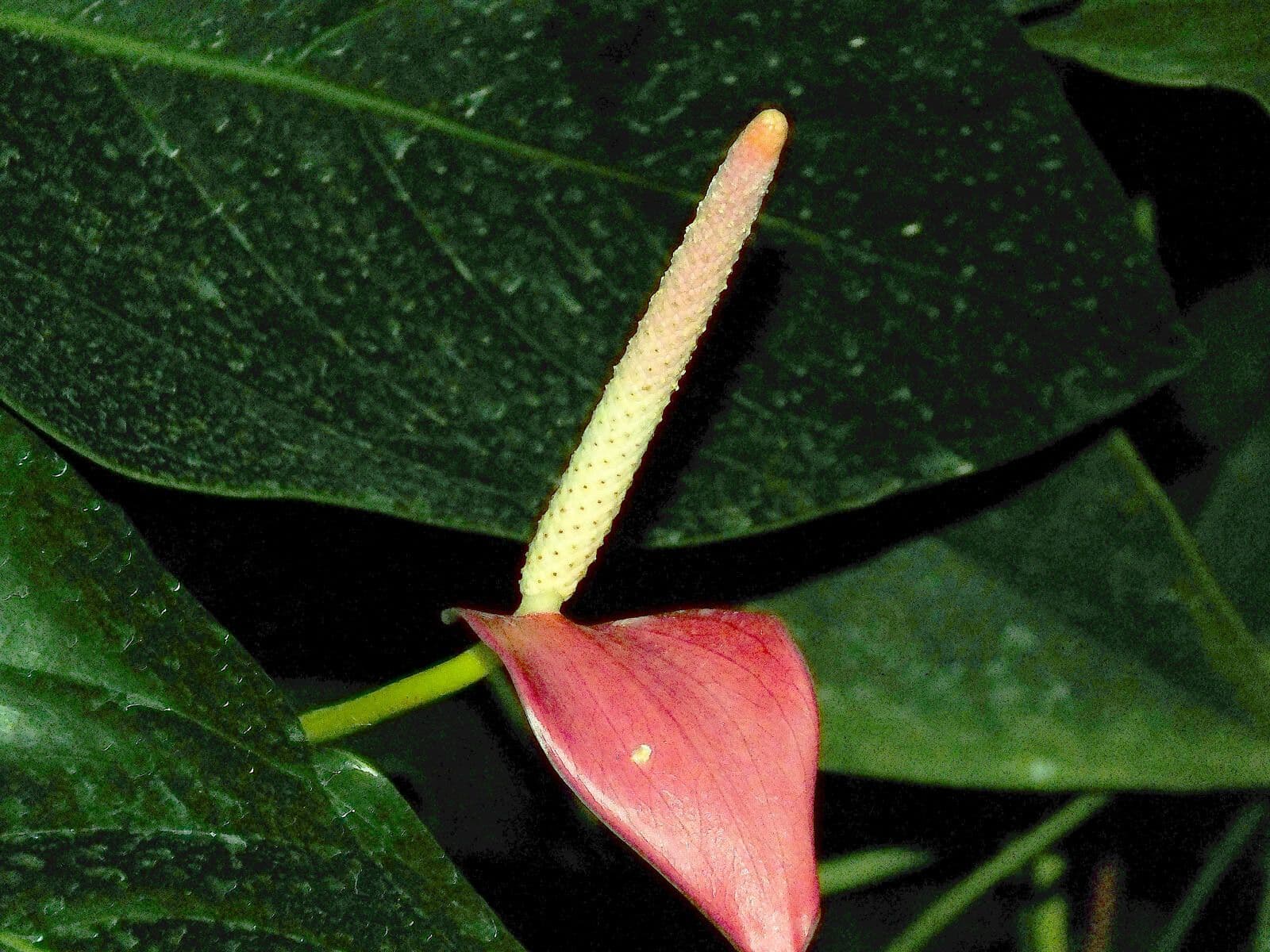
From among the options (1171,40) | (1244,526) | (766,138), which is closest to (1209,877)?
(1244,526)

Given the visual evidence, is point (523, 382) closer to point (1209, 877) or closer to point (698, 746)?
point (698, 746)

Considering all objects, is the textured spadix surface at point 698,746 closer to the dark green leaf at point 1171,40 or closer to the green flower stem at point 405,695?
the green flower stem at point 405,695

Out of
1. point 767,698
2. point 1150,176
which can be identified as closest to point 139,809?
point 767,698

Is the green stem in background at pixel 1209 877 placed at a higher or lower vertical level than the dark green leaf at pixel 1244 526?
lower

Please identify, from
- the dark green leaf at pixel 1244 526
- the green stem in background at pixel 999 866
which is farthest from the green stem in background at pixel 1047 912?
the dark green leaf at pixel 1244 526

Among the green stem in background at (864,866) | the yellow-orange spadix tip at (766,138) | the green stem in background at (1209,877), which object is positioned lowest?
the green stem in background at (1209,877)

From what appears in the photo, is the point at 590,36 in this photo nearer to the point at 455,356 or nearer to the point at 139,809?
the point at 455,356

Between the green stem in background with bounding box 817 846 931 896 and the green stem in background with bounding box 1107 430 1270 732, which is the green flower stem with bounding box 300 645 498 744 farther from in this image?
the green stem in background with bounding box 817 846 931 896
